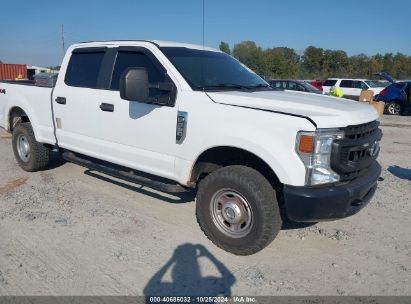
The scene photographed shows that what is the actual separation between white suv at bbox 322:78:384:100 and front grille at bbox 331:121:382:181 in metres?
21.0

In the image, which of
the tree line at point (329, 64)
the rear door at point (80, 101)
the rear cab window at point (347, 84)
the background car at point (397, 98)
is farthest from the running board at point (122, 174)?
the tree line at point (329, 64)

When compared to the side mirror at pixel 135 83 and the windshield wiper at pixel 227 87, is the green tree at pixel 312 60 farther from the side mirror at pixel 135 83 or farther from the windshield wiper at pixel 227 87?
the side mirror at pixel 135 83

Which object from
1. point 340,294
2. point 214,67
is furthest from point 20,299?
point 214,67

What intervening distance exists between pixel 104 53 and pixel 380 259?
3.90 m

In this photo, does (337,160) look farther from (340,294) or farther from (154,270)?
(154,270)

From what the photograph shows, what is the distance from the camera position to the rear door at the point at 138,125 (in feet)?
13.4

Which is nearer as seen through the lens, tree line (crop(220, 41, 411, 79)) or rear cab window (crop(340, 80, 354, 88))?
rear cab window (crop(340, 80, 354, 88))

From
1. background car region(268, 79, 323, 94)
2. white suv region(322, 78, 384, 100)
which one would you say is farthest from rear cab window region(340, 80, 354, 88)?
background car region(268, 79, 323, 94)

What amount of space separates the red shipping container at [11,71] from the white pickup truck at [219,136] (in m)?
34.4

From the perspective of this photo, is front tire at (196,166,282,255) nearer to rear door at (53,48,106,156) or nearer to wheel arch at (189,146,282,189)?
wheel arch at (189,146,282,189)

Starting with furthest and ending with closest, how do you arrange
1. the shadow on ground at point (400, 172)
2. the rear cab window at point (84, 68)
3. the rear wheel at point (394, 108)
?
the rear wheel at point (394, 108) < the shadow on ground at point (400, 172) < the rear cab window at point (84, 68)

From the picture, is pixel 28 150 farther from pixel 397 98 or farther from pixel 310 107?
pixel 397 98

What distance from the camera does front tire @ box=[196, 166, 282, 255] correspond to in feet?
11.4

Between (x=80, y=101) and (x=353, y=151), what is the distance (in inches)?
131
